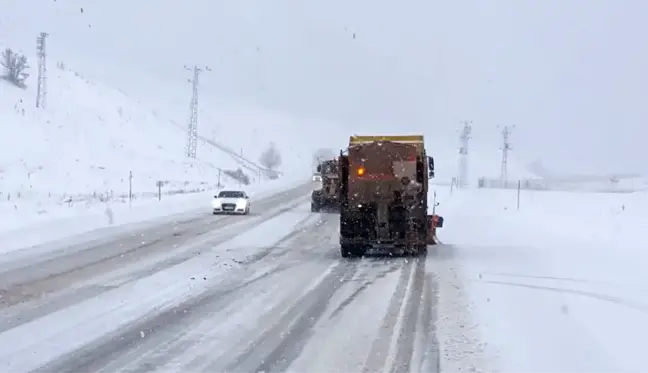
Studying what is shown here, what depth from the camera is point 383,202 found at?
2033 cm

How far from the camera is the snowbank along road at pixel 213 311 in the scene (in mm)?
8930

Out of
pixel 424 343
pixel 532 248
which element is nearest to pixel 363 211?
pixel 532 248

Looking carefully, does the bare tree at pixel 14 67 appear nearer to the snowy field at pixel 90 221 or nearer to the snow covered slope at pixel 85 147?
the snow covered slope at pixel 85 147

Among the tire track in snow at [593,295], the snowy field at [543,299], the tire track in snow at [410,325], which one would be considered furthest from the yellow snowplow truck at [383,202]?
the tire track in snow at [593,295]

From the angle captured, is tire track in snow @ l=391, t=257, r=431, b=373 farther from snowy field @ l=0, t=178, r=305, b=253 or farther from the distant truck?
the distant truck

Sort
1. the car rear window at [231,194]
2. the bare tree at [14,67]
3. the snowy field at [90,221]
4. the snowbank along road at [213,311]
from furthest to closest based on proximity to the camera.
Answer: the bare tree at [14,67], the car rear window at [231,194], the snowy field at [90,221], the snowbank along road at [213,311]

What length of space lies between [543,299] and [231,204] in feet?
87.2

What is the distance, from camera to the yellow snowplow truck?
20.3 metres

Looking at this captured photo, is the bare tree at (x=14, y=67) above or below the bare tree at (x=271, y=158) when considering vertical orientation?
above

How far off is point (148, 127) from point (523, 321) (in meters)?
82.9

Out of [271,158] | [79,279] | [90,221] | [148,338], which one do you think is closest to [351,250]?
[79,279]

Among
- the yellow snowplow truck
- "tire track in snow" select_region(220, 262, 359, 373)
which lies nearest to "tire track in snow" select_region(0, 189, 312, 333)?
"tire track in snow" select_region(220, 262, 359, 373)

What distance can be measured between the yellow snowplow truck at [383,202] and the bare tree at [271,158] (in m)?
107

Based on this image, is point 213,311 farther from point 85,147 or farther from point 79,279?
point 85,147
